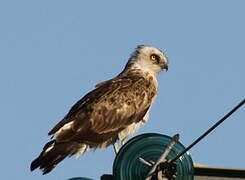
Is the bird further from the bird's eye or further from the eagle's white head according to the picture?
the bird's eye

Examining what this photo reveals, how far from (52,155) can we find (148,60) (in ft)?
12.5

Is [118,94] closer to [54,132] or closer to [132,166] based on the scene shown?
[54,132]

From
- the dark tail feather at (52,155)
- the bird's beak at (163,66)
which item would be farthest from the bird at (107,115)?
the bird's beak at (163,66)

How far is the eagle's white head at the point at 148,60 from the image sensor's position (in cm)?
1418

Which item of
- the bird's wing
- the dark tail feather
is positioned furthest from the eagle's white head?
the dark tail feather

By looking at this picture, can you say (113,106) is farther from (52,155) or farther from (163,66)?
(52,155)

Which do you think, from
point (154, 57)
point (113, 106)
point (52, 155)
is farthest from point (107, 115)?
point (154, 57)

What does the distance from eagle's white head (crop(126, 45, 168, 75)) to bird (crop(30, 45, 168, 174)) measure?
6 cm

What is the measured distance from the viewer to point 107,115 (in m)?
12.8

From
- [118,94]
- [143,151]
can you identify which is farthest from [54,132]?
[143,151]

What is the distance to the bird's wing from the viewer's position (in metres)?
12.5

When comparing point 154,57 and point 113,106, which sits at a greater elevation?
point 154,57

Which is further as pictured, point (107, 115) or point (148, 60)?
point (148, 60)

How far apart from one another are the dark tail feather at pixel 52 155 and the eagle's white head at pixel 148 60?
2.84 meters
